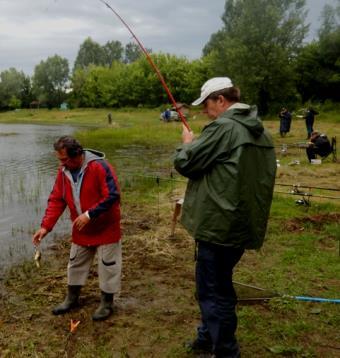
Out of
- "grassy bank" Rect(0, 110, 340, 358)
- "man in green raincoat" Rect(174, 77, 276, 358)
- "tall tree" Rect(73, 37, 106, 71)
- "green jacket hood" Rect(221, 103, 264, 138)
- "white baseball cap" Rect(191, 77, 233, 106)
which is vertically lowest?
"grassy bank" Rect(0, 110, 340, 358)

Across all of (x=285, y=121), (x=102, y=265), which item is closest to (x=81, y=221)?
(x=102, y=265)

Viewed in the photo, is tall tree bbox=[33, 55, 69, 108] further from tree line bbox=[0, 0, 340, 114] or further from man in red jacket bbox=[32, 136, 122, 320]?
man in red jacket bbox=[32, 136, 122, 320]

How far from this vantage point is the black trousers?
317cm

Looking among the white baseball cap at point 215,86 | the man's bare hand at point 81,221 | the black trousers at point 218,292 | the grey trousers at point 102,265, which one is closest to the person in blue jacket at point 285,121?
the grey trousers at point 102,265

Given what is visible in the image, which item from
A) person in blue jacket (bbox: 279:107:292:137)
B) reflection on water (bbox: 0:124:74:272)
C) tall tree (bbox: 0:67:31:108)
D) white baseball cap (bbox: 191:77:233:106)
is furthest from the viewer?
tall tree (bbox: 0:67:31:108)

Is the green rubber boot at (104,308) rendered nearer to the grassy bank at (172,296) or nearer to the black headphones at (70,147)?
the grassy bank at (172,296)

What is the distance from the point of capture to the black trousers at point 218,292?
10.4 ft

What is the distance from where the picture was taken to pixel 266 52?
38.3 metres

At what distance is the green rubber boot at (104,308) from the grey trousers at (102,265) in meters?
0.09

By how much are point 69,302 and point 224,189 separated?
2493mm

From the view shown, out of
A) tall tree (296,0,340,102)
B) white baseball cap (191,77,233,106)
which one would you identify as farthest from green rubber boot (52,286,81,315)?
tall tree (296,0,340,102)

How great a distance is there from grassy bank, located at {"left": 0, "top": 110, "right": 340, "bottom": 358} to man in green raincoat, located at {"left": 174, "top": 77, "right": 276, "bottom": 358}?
0.96m

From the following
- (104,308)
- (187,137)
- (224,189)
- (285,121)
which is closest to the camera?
(224,189)

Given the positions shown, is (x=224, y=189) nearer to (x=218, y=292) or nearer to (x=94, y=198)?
(x=218, y=292)
